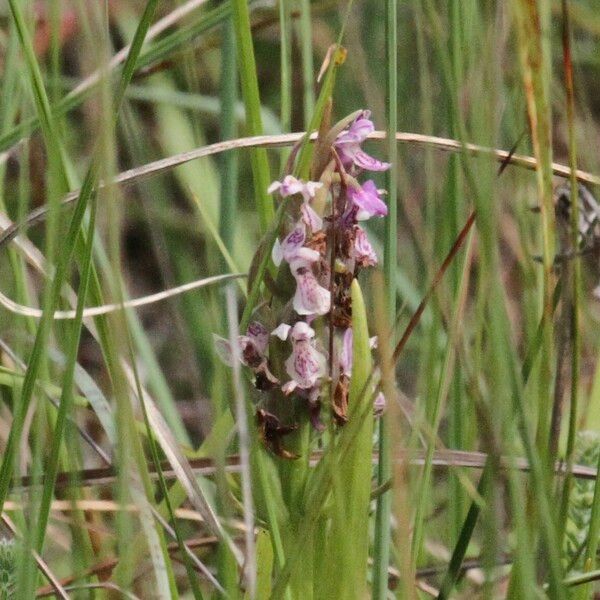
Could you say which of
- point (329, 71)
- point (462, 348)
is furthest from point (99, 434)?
point (462, 348)

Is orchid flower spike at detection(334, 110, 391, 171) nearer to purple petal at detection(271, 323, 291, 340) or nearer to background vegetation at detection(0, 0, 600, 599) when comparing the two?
background vegetation at detection(0, 0, 600, 599)

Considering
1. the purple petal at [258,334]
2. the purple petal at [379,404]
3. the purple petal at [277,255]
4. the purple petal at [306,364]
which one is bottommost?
the purple petal at [379,404]

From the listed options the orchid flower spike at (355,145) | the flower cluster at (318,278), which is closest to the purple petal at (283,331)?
the flower cluster at (318,278)

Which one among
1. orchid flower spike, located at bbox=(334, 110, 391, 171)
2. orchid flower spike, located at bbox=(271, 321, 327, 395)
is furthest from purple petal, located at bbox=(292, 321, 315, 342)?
orchid flower spike, located at bbox=(334, 110, 391, 171)

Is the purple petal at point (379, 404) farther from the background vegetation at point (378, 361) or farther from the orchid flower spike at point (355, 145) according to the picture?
the orchid flower spike at point (355, 145)

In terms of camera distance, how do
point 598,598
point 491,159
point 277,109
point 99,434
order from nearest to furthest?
point 491,159 < point 598,598 < point 99,434 < point 277,109

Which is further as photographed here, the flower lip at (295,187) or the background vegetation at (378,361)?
the flower lip at (295,187)

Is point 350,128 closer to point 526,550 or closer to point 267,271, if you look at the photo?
point 267,271

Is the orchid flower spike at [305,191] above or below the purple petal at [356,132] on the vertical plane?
below
